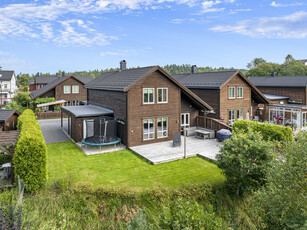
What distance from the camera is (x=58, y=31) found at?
2295 cm

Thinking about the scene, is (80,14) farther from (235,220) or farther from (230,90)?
(235,220)

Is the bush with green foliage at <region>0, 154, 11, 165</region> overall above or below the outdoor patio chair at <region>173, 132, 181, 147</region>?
below

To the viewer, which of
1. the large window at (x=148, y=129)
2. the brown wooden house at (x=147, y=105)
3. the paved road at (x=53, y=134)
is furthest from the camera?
the paved road at (x=53, y=134)

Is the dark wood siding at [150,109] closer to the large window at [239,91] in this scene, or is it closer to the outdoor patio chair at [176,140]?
the outdoor patio chair at [176,140]

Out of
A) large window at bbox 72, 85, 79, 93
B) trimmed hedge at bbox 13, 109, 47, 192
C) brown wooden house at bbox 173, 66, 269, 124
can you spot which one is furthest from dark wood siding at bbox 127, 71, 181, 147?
large window at bbox 72, 85, 79, 93

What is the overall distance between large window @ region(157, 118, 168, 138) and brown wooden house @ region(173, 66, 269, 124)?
7.00 metres

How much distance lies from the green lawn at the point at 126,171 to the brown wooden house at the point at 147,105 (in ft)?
7.78

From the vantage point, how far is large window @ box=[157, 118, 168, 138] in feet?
59.9

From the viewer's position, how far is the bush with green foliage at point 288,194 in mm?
6000

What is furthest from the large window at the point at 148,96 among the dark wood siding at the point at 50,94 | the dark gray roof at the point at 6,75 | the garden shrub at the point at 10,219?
the dark gray roof at the point at 6,75

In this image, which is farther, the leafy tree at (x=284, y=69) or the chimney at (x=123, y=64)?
the leafy tree at (x=284, y=69)

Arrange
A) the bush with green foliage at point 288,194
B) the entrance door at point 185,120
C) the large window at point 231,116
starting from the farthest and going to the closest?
the large window at point 231,116, the entrance door at point 185,120, the bush with green foliage at point 288,194

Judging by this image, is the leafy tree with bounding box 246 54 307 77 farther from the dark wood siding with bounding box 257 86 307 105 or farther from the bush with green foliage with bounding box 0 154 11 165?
the bush with green foliage with bounding box 0 154 11 165

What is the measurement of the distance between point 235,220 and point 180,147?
325 inches
